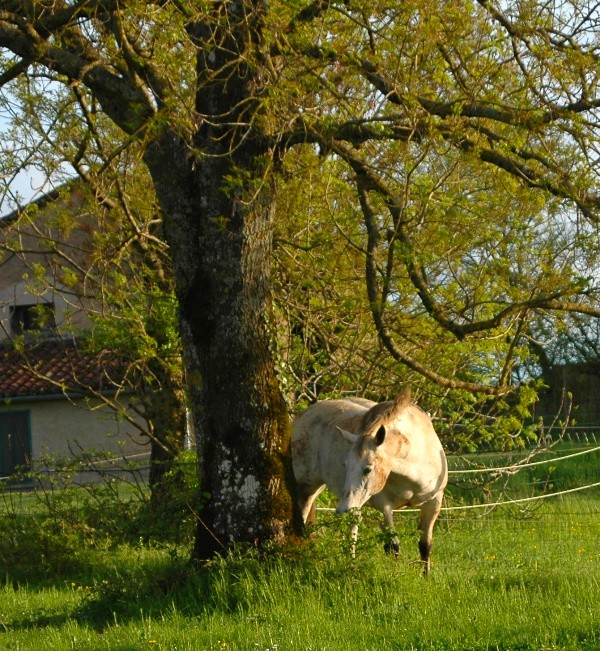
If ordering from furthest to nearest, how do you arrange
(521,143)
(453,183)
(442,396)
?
(442,396) < (453,183) < (521,143)

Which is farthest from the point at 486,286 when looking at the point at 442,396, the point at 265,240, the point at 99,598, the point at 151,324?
the point at 99,598

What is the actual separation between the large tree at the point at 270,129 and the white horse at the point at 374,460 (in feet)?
2.21

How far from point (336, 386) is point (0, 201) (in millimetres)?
4896

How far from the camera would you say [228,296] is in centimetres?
977

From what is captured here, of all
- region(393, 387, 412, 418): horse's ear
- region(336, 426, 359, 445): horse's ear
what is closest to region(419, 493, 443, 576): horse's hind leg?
region(393, 387, 412, 418): horse's ear

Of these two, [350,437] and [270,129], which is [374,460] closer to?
[350,437]

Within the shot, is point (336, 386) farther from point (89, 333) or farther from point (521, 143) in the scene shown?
point (521, 143)

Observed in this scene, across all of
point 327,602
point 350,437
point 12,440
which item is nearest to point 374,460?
point 350,437

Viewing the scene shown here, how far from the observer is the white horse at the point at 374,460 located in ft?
33.3

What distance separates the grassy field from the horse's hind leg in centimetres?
18

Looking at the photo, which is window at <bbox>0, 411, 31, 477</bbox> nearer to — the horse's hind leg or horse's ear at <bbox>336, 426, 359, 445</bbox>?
the horse's hind leg

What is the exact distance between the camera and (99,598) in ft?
30.7

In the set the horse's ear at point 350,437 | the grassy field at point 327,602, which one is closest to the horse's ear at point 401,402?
the horse's ear at point 350,437

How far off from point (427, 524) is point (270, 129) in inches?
175
